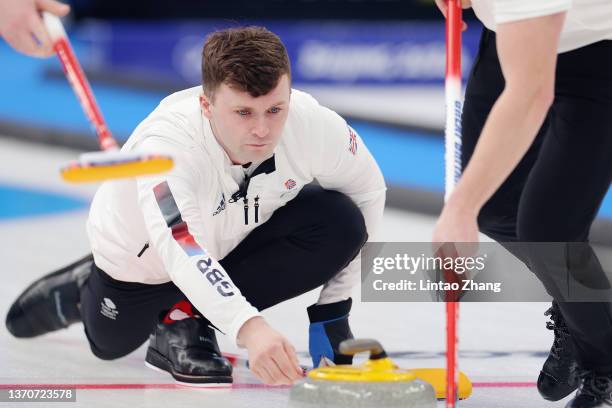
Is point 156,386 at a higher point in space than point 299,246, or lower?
lower

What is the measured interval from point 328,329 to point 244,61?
0.69m

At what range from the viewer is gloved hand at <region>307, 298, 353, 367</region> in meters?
2.79

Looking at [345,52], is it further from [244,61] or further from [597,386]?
[597,386]

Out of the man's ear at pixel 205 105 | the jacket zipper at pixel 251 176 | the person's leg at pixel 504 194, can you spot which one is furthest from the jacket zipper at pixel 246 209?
the person's leg at pixel 504 194

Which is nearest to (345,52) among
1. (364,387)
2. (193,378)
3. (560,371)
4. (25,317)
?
(25,317)

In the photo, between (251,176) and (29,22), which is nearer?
(29,22)

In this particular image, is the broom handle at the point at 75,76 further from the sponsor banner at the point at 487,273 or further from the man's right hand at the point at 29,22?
the sponsor banner at the point at 487,273

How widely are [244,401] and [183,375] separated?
8.6 inches

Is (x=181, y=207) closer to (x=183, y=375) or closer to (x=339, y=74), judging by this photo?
(x=183, y=375)

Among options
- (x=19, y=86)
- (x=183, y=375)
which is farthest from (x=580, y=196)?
(x=19, y=86)

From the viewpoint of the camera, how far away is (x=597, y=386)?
2443mm

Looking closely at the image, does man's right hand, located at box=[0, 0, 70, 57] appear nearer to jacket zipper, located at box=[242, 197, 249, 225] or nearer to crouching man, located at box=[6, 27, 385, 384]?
crouching man, located at box=[6, 27, 385, 384]

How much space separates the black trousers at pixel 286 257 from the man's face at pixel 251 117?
0.33 m

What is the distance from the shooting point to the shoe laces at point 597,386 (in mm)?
2432
